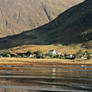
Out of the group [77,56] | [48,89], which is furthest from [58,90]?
[77,56]

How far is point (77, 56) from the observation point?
19575 centimetres

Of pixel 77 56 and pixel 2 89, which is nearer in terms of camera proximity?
pixel 2 89

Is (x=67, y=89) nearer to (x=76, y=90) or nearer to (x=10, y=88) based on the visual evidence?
(x=76, y=90)

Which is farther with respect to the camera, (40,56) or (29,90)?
(40,56)

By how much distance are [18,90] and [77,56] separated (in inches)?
6157

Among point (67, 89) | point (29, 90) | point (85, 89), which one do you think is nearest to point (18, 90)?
point (29, 90)

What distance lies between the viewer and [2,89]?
42031 millimetres

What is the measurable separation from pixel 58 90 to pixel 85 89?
4210 millimetres

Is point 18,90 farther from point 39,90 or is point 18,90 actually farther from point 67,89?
point 67,89

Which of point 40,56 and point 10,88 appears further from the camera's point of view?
point 40,56

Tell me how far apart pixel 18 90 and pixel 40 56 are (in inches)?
6165

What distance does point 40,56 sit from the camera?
198 meters

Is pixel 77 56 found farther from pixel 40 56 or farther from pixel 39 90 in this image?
pixel 39 90

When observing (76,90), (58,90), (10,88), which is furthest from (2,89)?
(76,90)
